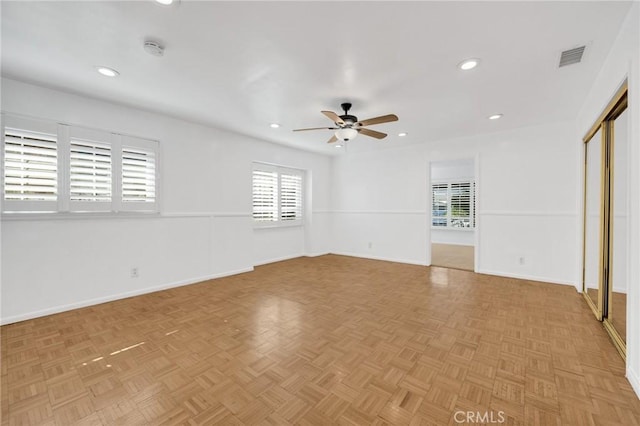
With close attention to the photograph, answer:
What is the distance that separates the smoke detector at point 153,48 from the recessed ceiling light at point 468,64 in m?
2.63

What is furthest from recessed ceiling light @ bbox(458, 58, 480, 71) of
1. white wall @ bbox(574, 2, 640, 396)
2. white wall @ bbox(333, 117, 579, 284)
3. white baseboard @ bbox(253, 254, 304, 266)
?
white baseboard @ bbox(253, 254, 304, 266)

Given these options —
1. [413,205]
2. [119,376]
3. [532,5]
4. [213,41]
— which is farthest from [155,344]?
[413,205]

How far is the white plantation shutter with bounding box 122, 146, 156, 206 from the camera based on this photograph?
3.52m

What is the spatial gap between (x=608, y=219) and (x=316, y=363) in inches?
129

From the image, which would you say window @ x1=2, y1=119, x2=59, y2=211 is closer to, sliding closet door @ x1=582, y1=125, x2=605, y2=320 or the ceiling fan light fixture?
the ceiling fan light fixture

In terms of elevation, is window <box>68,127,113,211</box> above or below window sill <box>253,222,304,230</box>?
above

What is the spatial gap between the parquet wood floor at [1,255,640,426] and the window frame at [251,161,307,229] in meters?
2.34

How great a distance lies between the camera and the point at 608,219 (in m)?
2.68

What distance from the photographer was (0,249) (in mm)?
2680

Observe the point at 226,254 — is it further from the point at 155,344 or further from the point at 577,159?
the point at 577,159

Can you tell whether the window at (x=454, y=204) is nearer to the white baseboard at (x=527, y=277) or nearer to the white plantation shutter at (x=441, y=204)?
the white plantation shutter at (x=441, y=204)

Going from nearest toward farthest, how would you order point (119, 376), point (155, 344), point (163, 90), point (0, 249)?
point (119, 376)
point (155, 344)
point (0, 249)
point (163, 90)

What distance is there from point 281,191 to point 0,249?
4.16 metres

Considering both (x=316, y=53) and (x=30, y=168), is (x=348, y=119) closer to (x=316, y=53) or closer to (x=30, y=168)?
(x=316, y=53)
